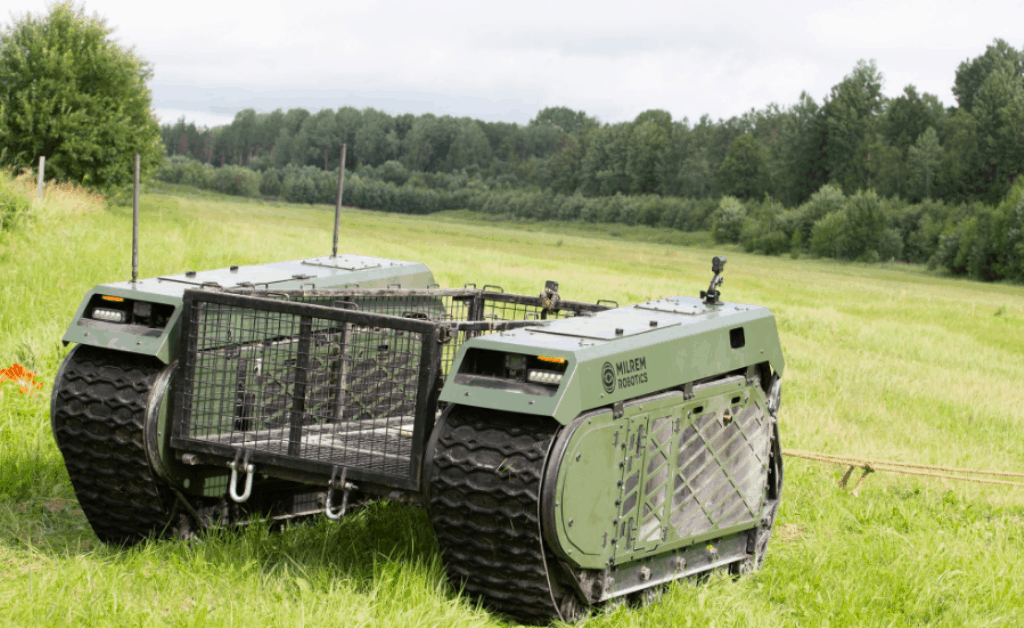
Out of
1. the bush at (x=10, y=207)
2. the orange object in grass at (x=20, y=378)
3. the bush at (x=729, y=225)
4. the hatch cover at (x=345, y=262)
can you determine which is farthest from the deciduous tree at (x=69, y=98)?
the bush at (x=729, y=225)

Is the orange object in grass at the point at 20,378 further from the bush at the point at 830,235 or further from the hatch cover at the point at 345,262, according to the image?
the bush at the point at 830,235

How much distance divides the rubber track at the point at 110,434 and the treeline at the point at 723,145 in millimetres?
70564

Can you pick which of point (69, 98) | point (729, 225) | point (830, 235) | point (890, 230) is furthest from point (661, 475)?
point (729, 225)

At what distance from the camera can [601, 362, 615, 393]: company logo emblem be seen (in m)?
4.46

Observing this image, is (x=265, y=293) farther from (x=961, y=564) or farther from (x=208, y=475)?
(x=961, y=564)

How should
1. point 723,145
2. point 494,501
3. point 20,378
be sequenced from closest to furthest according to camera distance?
point 494,501 < point 20,378 < point 723,145

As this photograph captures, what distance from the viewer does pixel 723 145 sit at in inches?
4311

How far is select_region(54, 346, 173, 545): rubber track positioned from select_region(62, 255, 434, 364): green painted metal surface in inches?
5.2

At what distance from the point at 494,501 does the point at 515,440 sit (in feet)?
0.84

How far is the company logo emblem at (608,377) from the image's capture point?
446 centimetres

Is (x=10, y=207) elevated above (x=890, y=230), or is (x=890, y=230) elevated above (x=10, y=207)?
(x=890, y=230)

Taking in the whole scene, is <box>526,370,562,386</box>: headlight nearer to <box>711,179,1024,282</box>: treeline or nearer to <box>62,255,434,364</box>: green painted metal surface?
<box>62,255,434,364</box>: green painted metal surface

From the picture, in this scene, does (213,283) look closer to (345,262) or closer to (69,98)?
(345,262)

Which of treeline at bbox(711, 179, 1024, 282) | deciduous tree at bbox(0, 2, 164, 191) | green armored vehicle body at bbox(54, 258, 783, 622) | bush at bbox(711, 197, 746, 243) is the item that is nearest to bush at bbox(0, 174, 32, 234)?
green armored vehicle body at bbox(54, 258, 783, 622)
